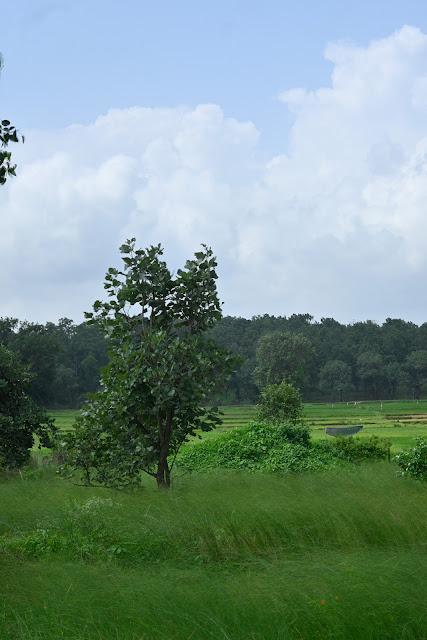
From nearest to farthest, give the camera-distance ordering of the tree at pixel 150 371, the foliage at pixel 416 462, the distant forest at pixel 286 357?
the tree at pixel 150 371, the foliage at pixel 416 462, the distant forest at pixel 286 357

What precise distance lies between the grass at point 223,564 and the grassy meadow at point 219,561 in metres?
0.02

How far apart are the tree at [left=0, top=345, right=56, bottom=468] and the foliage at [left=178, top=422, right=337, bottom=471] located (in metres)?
4.05

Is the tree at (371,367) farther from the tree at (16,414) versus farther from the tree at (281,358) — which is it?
the tree at (16,414)

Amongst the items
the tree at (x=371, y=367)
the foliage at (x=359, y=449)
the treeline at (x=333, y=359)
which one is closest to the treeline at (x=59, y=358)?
the treeline at (x=333, y=359)

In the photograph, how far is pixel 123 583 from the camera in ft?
21.1

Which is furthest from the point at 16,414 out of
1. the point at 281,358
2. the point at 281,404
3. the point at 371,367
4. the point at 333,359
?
the point at 333,359

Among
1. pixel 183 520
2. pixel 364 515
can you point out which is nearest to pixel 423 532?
pixel 364 515

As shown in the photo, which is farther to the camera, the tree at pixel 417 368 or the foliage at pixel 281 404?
the tree at pixel 417 368

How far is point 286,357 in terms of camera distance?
294 ft

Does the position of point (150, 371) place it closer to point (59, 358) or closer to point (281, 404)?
point (281, 404)

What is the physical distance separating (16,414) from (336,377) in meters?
85.6

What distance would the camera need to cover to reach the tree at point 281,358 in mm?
88250

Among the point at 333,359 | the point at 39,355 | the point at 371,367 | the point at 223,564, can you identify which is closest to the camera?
the point at 223,564

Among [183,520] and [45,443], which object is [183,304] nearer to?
[183,520]
